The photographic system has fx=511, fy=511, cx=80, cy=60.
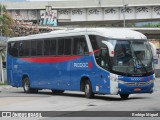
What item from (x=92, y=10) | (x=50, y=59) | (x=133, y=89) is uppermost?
(x=92, y=10)

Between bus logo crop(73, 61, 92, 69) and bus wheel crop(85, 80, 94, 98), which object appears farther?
bus wheel crop(85, 80, 94, 98)

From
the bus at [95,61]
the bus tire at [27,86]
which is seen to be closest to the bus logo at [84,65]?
the bus at [95,61]

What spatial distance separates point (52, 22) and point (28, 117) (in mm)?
62524

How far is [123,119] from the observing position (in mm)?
14516

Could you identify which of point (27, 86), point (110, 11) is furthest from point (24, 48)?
point (110, 11)

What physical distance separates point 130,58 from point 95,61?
170 centimetres

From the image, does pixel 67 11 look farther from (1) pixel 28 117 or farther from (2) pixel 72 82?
(1) pixel 28 117

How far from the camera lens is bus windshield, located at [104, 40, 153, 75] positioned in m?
22.1

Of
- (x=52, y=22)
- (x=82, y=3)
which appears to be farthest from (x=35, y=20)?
(x=82, y=3)

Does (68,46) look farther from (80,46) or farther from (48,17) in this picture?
(48,17)

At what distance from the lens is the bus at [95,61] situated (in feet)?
72.5

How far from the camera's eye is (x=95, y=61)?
75.4 feet

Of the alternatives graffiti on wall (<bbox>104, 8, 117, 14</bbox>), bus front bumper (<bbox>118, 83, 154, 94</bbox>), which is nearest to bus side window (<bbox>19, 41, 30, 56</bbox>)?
bus front bumper (<bbox>118, 83, 154, 94</bbox>)

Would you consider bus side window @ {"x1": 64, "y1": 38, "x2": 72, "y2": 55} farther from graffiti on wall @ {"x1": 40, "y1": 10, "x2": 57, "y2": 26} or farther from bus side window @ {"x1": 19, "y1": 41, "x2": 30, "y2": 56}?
graffiti on wall @ {"x1": 40, "y1": 10, "x2": 57, "y2": 26}
